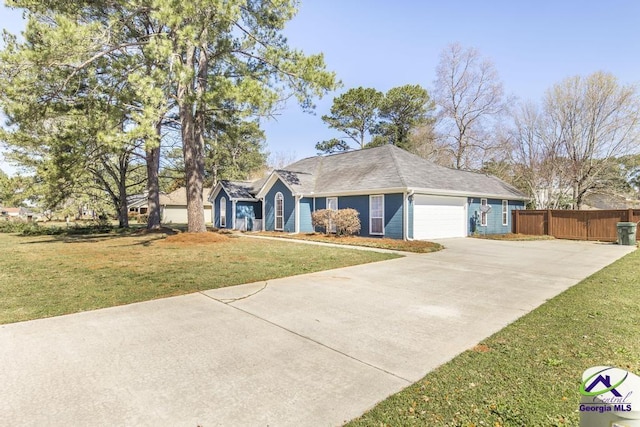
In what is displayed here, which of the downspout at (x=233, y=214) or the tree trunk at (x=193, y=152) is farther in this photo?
the downspout at (x=233, y=214)

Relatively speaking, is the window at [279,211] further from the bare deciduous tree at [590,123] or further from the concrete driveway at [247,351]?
the bare deciduous tree at [590,123]

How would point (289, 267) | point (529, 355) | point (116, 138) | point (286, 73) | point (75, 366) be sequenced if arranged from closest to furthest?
point (75, 366), point (529, 355), point (289, 267), point (116, 138), point (286, 73)

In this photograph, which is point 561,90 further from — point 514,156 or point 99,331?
point 99,331

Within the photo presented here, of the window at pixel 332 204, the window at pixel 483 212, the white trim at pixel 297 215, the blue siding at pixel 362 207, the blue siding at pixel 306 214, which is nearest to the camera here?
the blue siding at pixel 362 207

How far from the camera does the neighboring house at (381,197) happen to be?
651 inches

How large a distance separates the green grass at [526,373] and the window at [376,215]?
1151 centimetres

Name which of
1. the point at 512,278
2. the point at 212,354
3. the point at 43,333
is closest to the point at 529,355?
the point at 212,354

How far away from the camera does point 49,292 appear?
638 centimetres

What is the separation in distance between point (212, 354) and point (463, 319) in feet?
11.9

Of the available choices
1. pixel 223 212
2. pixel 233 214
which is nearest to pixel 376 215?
pixel 233 214

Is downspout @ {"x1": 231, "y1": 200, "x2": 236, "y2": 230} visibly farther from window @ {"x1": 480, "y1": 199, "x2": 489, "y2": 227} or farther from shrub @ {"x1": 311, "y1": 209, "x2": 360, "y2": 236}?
window @ {"x1": 480, "y1": 199, "x2": 489, "y2": 227}

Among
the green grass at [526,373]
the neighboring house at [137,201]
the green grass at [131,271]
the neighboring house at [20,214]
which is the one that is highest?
the neighboring house at [137,201]

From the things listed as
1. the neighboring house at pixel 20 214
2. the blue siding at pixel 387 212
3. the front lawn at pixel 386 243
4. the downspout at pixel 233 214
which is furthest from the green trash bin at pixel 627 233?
the neighboring house at pixel 20 214

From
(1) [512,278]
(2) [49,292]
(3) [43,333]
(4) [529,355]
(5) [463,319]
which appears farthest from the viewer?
(1) [512,278]
